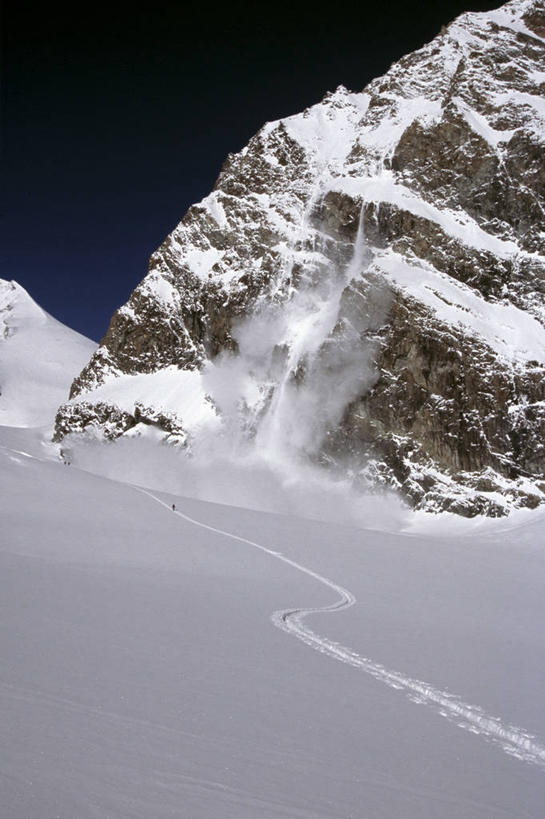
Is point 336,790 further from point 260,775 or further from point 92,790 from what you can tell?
point 92,790

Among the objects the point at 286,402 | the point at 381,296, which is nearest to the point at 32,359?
the point at 286,402

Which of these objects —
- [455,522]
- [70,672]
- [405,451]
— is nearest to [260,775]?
[70,672]

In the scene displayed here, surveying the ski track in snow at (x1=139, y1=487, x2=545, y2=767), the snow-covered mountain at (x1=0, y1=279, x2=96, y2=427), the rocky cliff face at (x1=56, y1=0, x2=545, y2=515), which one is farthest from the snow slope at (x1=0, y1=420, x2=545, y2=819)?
the snow-covered mountain at (x1=0, y1=279, x2=96, y2=427)

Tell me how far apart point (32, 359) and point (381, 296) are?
319ft

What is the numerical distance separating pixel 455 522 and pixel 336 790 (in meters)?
69.6

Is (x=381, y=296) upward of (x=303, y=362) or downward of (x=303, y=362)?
upward

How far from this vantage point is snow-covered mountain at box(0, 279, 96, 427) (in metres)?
136

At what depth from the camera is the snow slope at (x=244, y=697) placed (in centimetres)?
356

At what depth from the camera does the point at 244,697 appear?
5.48 meters

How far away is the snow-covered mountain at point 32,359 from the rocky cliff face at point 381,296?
30.4 metres

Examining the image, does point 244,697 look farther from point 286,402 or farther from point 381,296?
point 286,402

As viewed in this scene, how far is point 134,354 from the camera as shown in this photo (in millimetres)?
109250

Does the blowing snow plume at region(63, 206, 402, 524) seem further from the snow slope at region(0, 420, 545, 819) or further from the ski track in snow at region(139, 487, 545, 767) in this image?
the ski track in snow at region(139, 487, 545, 767)

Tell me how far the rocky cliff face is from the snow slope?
207 feet
